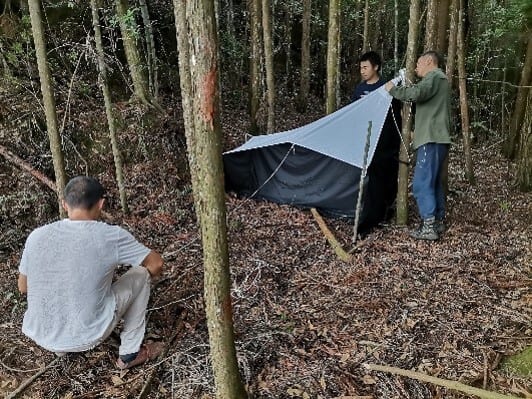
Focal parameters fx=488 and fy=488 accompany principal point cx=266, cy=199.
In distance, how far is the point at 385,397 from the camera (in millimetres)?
2779

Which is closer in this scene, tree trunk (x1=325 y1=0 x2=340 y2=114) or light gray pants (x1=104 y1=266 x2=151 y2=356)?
light gray pants (x1=104 y1=266 x2=151 y2=356)

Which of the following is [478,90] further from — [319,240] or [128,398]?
[128,398]

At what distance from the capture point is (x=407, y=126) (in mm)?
4676

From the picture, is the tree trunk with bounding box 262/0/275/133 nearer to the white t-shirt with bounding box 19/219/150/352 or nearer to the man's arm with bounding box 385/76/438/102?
the man's arm with bounding box 385/76/438/102

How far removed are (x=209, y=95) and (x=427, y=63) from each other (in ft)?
10.2

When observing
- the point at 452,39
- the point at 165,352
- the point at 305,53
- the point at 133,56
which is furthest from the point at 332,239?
the point at 305,53

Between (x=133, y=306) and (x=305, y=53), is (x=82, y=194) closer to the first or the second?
(x=133, y=306)

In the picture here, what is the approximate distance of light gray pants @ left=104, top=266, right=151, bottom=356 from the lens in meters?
3.03

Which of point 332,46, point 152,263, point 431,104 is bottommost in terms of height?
point 152,263

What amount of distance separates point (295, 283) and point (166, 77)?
511 cm

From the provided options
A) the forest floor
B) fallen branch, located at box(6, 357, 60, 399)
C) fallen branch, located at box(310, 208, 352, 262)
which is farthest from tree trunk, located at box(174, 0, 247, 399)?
fallen branch, located at box(310, 208, 352, 262)

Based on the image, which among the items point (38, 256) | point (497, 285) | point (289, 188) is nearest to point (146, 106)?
point (289, 188)

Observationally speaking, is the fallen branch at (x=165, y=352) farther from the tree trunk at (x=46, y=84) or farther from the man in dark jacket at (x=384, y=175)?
the man in dark jacket at (x=384, y=175)

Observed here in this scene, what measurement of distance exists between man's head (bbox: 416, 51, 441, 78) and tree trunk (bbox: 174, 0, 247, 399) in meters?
2.89
